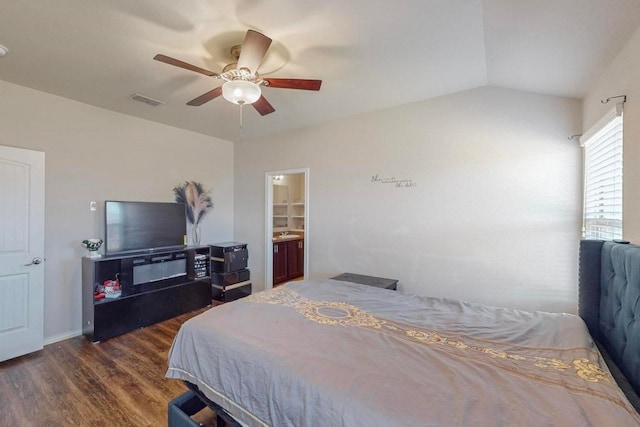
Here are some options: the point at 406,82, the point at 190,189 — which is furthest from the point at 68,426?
the point at 406,82

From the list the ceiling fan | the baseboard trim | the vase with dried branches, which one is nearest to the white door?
the baseboard trim

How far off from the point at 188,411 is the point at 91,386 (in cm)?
122

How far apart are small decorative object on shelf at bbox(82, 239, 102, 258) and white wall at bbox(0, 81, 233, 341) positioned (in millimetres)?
163

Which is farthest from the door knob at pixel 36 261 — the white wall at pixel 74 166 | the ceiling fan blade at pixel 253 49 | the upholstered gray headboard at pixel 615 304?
the upholstered gray headboard at pixel 615 304

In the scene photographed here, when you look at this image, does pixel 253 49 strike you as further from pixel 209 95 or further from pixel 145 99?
pixel 145 99

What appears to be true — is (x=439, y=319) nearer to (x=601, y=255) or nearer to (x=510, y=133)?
(x=601, y=255)

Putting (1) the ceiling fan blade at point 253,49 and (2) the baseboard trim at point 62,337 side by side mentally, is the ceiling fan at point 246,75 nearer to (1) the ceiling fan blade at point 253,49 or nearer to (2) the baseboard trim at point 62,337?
(1) the ceiling fan blade at point 253,49

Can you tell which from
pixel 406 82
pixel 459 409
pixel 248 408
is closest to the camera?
pixel 459 409

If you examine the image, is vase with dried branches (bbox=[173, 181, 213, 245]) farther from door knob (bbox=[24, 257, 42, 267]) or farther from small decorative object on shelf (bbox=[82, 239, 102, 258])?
door knob (bbox=[24, 257, 42, 267])

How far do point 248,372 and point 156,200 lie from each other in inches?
139

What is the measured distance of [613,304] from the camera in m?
1.43

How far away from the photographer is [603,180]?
79.7 inches

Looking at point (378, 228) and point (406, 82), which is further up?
point (406, 82)

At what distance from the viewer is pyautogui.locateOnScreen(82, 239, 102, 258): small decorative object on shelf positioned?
127 inches
